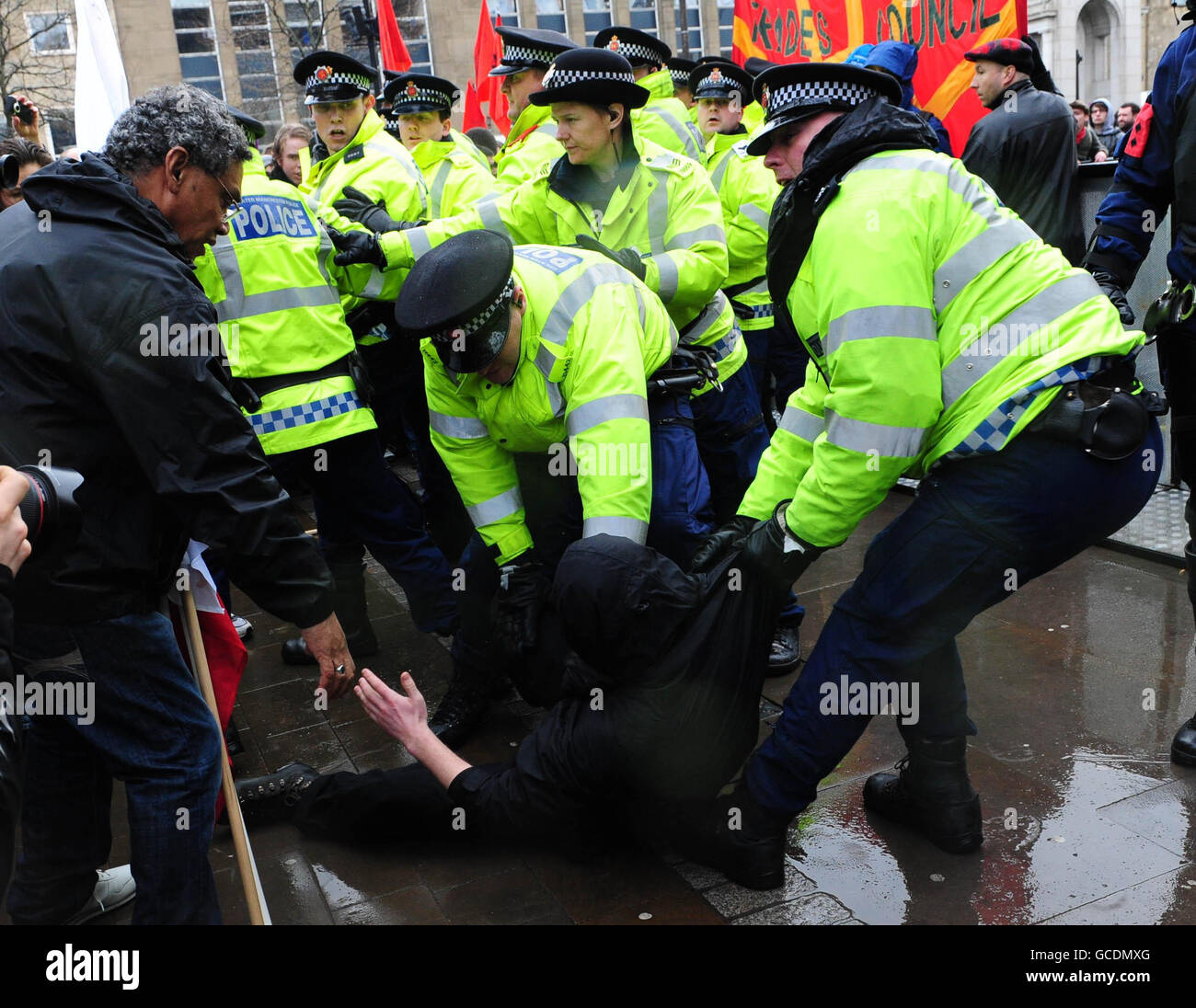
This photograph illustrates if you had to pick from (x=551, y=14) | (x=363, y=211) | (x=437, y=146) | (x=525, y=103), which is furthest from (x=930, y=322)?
(x=551, y=14)

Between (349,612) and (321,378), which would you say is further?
(349,612)

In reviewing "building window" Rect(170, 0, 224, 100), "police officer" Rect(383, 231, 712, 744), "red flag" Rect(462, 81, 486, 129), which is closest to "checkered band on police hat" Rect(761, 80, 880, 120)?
"police officer" Rect(383, 231, 712, 744)

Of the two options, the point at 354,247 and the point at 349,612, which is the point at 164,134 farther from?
the point at 349,612

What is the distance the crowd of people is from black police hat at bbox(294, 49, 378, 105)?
1977mm

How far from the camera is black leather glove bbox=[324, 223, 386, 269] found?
4309mm

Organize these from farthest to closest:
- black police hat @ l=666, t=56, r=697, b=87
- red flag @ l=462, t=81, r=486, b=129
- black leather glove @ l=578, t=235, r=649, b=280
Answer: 1. red flag @ l=462, t=81, r=486, b=129
2. black police hat @ l=666, t=56, r=697, b=87
3. black leather glove @ l=578, t=235, r=649, b=280

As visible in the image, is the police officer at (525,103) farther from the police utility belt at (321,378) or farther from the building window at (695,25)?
the building window at (695,25)

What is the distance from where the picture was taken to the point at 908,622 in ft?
9.02

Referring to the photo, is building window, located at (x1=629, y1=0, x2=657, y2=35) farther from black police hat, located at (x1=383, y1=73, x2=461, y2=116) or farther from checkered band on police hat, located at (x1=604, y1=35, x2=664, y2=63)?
black police hat, located at (x1=383, y1=73, x2=461, y2=116)

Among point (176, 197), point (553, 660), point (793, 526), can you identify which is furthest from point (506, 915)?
point (176, 197)

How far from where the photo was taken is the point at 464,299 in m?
3.01

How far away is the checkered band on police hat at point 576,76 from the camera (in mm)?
4105

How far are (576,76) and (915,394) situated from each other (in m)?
2.20

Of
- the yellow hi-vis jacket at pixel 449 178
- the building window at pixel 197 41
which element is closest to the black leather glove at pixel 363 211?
the yellow hi-vis jacket at pixel 449 178
